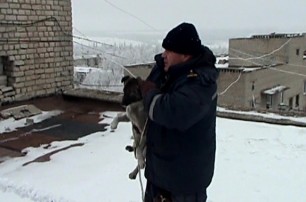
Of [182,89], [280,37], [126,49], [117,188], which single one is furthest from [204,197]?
[126,49]

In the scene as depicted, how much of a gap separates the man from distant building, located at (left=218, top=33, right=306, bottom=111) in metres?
14.9

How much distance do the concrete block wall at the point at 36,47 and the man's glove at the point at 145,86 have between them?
180 inches

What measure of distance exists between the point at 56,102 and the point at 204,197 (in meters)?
4.79

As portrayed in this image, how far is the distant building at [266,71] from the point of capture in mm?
16750

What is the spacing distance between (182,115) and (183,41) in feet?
1.01

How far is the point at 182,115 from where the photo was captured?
157cm

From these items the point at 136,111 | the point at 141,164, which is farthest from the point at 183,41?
the point at 141,164

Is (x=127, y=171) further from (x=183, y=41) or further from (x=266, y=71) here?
(x=266, y=71)

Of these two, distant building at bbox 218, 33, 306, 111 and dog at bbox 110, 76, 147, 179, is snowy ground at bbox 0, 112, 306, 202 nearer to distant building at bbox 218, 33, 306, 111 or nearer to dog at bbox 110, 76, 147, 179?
dog at bbox 110, 76, 147, 179

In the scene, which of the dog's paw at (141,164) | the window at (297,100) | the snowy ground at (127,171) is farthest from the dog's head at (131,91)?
the window at (297,100)

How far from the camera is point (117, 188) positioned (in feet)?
10.1

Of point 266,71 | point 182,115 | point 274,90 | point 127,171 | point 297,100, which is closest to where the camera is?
point 182,115

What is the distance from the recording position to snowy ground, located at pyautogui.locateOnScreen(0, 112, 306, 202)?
295cm

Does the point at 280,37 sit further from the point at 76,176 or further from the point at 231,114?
the point at 76,176
